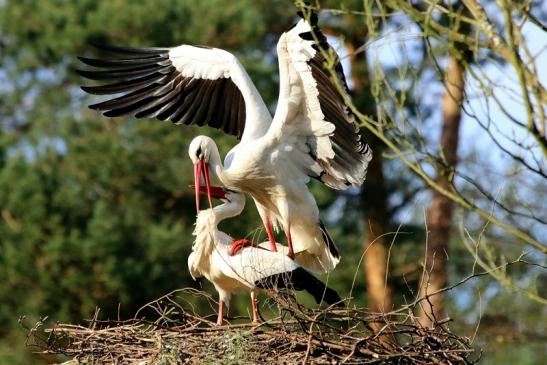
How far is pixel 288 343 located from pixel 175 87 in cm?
311

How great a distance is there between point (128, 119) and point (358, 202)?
2854 millimetres

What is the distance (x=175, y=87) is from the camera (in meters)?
8.87

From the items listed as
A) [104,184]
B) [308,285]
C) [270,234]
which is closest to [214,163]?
[270,234]

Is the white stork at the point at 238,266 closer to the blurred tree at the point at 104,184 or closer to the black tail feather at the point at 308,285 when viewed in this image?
the black tail feather at the point at 308,285

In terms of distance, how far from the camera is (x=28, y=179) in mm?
13922

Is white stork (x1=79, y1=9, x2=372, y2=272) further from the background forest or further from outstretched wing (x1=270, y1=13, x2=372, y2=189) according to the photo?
the background forest

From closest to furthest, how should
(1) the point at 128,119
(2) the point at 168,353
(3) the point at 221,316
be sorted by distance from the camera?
1. (2) the point at 168,353
2. (3) the point at 221,316
3. (1) the point at 128,119

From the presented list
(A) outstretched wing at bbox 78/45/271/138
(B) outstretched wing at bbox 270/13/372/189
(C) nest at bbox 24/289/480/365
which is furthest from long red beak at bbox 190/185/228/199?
(C) nest at bbox 24/289/480/365

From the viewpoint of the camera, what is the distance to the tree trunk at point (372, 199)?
45.9ft

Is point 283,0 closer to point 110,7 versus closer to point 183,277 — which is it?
point 110,7

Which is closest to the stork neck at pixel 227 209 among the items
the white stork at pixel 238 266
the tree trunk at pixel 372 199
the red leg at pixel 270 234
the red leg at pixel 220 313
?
the white stork at pixel 238 266

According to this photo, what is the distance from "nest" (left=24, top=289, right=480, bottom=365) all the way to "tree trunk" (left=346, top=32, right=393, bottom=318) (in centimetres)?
719

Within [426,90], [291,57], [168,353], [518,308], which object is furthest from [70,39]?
[168,353]

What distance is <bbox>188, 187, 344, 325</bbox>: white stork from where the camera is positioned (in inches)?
286
